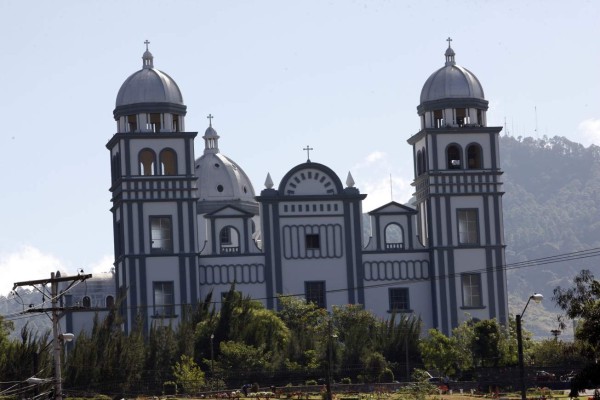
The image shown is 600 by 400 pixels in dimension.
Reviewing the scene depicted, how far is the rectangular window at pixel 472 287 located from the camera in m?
121

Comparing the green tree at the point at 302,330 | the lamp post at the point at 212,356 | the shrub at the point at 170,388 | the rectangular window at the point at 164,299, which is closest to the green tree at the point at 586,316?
the shrub at the point at 170,388

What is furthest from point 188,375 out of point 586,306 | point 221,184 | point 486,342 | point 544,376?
point 221,184

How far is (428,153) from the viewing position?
121938mm

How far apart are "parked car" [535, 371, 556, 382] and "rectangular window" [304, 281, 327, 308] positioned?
23.9m

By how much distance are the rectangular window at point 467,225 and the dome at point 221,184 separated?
22201mm

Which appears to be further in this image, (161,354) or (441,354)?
(441,354)

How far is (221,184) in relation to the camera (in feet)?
459

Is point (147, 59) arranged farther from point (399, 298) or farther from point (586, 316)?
point (586, 316)

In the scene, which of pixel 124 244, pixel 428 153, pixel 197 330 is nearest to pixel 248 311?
pixel 197 330

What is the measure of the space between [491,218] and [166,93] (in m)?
23.6

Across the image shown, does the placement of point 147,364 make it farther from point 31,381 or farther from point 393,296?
point 31,381

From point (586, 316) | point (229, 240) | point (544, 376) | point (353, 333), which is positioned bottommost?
point (544, 376)

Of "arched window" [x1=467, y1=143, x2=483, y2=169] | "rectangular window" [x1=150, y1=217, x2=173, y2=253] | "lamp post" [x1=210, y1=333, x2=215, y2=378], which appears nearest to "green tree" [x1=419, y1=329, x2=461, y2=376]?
"lamp post" [x1=210, y1=333, x2=215, y2=378]

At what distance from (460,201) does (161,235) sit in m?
20.5
